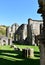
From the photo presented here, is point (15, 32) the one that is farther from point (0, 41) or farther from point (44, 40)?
point (44, 40)

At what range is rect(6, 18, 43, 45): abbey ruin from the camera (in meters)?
46.5

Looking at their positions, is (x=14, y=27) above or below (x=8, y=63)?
above

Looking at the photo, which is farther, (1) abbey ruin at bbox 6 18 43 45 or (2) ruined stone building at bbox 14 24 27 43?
(2) ruined stone building at bbox 14 24 27 43

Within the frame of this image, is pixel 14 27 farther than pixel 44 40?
Yes

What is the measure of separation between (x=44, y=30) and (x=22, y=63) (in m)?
7.07

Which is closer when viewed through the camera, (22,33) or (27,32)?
(27,32)

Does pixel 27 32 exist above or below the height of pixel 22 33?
above

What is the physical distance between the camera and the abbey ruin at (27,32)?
153 feet

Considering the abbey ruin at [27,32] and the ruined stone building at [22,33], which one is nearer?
the abbey ruin at [27,32]

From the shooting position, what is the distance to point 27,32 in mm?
50469

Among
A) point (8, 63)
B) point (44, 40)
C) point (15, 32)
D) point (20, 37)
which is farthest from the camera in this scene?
point (15, 32)

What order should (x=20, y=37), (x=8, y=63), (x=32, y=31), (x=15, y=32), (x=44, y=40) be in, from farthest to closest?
(x=15, y=32) → (x=20, y=37) → (x=32, y=31) → (x=8, y=63) → (x=44, y=40)

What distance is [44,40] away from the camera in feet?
27.2

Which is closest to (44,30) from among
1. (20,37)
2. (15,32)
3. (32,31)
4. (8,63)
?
(8,63)
